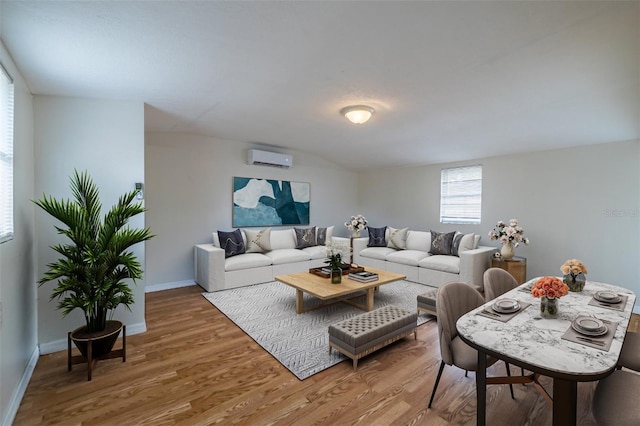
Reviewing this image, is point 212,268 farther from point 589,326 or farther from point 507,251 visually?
point 507,251

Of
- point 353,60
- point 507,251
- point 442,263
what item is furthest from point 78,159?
point 507,251

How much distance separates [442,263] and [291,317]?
258cm

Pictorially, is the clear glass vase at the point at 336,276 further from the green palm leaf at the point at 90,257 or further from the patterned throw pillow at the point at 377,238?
the patterned throw pillow at the point at 377,238

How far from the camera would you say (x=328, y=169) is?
6.62m

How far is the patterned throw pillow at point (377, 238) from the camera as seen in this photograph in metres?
5.83

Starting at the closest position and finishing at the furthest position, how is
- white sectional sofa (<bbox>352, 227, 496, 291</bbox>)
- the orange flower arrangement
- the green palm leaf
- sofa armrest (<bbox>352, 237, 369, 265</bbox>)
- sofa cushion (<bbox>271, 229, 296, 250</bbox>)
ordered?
the orange flower arrangement
the green palm leaf
white sectional sofa (<bbox>352, 227, 496, 291</bbox>)
sofa cushion (<bbox>271, 229, 296, 250</bbox>)
sofa armrest (<bbox>352, 237, 369, 265</bbox>)

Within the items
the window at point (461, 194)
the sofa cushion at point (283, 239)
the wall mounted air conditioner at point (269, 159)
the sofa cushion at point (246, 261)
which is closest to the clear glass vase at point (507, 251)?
the window at point (461, 194)

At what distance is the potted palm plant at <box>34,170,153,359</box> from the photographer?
2199mm

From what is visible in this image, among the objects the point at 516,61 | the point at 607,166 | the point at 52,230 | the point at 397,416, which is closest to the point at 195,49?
the point at 52,230

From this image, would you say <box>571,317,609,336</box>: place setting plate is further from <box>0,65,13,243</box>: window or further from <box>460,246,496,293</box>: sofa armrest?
<box>0,65,13,243</box>: window

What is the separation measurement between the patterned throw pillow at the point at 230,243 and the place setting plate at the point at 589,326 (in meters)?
4.22

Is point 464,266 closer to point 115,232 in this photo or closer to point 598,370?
point 598,370

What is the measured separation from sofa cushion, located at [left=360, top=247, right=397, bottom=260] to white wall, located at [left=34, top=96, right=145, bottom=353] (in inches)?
150

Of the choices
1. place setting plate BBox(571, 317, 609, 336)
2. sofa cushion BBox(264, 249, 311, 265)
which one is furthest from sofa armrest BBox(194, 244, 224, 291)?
place setting plate BBox(571, 317, 609, 336)
